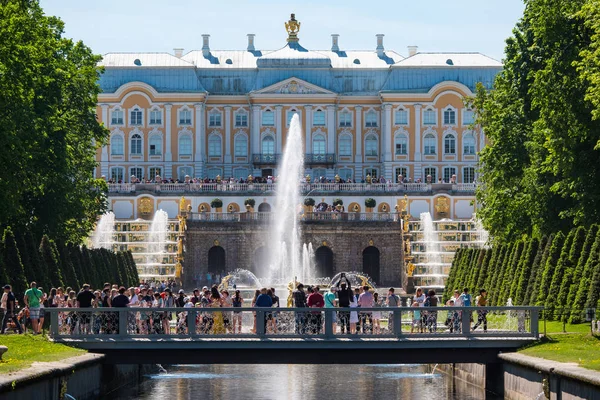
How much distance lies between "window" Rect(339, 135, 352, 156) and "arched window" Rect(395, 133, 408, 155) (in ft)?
13.6

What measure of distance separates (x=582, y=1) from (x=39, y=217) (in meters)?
22.3

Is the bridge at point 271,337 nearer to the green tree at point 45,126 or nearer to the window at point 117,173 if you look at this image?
the green tree at point 45,126

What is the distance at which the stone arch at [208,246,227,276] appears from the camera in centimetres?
9525

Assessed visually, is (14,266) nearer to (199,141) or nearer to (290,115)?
(199,141)

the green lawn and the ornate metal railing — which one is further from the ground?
the ornate metal railing

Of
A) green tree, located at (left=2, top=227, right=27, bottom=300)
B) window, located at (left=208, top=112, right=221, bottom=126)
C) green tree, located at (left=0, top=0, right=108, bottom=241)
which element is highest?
window, located at (left=208, top=112, right=221, bottom=126)

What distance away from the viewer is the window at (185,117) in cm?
12575

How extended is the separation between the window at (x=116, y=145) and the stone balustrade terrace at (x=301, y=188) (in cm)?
1438

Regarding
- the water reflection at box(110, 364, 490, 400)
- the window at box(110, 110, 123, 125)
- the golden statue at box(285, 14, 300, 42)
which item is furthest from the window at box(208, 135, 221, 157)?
the water reflection at box(110, 364, 490, 400)

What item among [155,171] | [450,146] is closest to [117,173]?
[155,171]

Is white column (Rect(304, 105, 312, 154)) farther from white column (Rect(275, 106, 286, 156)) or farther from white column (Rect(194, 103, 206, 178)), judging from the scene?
white column (Rect(194, 103, 206, 178))

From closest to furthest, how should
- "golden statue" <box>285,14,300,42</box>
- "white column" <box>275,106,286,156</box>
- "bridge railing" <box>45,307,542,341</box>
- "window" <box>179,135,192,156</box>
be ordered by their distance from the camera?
1. "bridge railing" <box>45,307,542,341</box>
2. "window" <box>179,135,192,156</box>
3. "white column" <box>275,106,286,156</box>
4. "golden statue" <box>285,14,300,42</box>

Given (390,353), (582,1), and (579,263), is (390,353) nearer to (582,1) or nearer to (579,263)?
(579,263)

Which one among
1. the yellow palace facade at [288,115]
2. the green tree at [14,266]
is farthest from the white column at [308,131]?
the green tree at [14,266]
